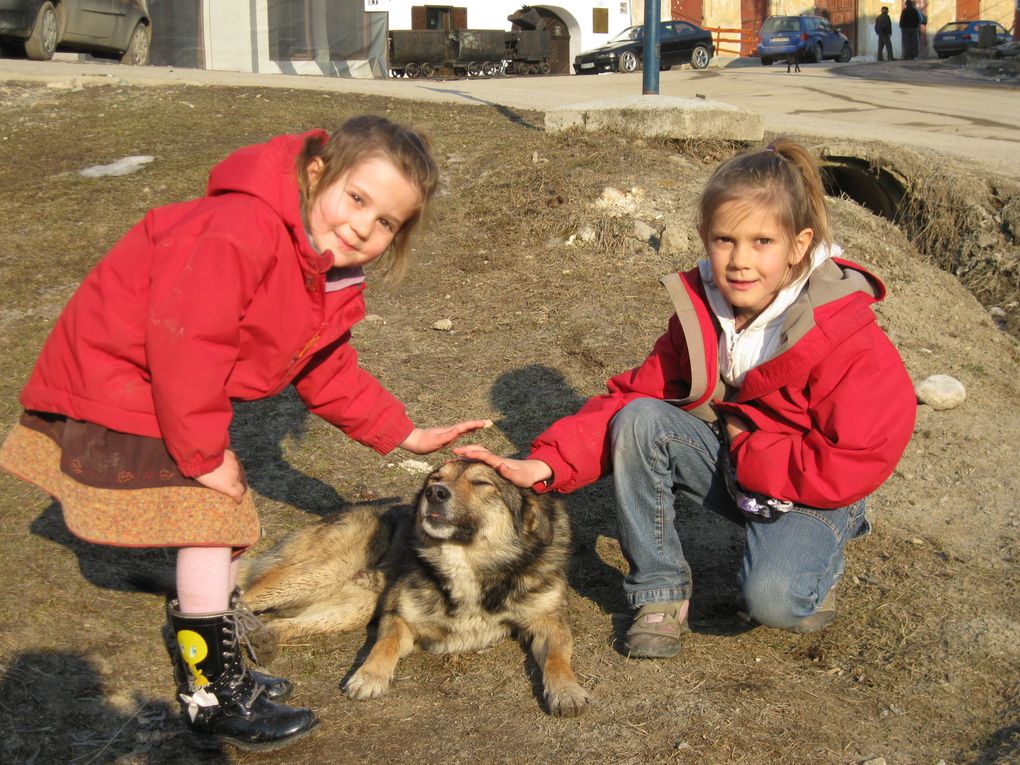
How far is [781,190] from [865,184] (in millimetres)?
6370

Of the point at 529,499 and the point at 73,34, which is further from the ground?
the point at 73,34

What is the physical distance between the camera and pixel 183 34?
27281mm

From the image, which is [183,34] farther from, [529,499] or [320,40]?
[529,499]

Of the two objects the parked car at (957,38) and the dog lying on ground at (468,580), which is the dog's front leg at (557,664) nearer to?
the dog lying on ground at (468,580)

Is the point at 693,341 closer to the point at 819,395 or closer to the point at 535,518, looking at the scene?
the point at 819,395

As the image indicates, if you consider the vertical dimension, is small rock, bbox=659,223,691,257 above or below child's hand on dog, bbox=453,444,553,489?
above

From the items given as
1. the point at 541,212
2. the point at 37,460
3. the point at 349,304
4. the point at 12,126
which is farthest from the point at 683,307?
the point at 12,126

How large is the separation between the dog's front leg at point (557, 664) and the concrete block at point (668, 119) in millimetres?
6077

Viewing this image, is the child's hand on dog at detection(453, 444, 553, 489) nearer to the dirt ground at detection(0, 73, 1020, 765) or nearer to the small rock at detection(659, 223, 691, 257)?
the dirt ground at detection(0, 73, 1020, 765)

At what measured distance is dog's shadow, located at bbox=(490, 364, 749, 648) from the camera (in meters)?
4.02

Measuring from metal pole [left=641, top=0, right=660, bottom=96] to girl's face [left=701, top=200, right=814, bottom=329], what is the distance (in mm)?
6150

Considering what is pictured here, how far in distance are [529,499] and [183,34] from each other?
27.0 m

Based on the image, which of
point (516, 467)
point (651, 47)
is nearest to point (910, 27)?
point (651, 47)

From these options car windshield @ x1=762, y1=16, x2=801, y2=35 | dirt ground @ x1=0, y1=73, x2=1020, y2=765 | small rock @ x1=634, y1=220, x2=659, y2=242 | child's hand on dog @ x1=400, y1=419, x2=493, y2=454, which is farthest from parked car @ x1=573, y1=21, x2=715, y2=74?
child's hand on dog @ x1=400, y1=419, x2=493, y2=454
